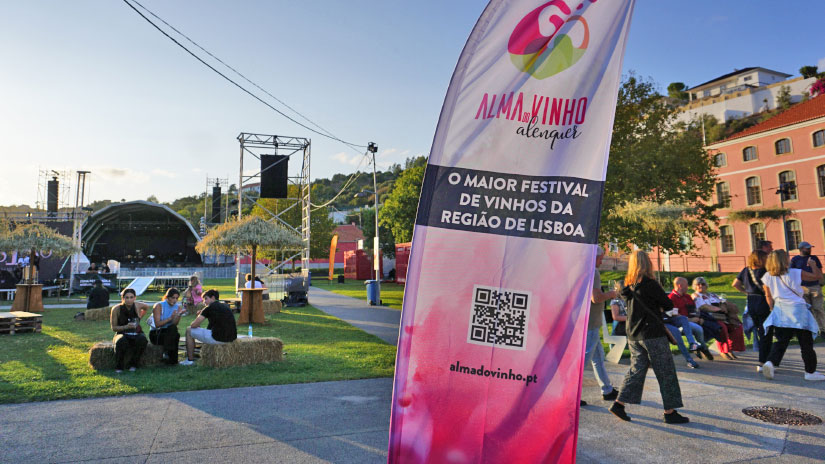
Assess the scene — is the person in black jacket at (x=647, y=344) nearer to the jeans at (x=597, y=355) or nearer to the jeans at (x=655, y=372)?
the jeans at (x=655, y=372)

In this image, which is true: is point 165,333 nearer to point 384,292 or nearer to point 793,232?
point 384,292

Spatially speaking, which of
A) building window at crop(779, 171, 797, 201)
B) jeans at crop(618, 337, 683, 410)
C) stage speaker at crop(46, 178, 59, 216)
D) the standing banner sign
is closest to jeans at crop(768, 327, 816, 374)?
jeans at crop(618, 337, 683, 410)

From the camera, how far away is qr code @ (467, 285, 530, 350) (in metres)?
2.25

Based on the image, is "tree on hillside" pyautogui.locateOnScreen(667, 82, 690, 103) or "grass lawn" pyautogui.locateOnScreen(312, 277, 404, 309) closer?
"grass lawn" pyautogui.locateOnScreen(312, 277, 404, 309)

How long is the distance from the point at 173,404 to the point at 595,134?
5522 mm

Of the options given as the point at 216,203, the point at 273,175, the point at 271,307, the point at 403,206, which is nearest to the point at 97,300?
the point at 271,307

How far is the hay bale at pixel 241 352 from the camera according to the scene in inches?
308

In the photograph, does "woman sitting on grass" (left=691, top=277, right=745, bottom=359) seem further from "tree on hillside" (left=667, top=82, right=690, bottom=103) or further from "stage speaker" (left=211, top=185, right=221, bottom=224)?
"tree on hillside" (left=667, top=82, right=690, bottom=103)

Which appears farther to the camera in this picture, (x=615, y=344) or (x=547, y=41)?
(x=615, y=344)

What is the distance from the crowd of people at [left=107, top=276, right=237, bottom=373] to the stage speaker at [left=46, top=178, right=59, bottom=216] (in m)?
34.1

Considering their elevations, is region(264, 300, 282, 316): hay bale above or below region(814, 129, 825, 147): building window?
below

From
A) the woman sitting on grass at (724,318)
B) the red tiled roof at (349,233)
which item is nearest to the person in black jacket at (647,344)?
the woman sitting on grass at (724,318)

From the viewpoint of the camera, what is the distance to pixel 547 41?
241 centimetres

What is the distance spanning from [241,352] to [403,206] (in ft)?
133
